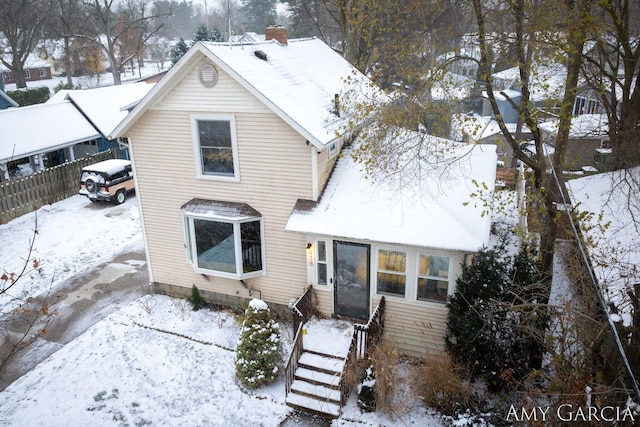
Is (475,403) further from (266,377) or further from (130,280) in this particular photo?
(130,280)

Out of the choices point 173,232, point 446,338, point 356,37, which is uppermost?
point 356,37

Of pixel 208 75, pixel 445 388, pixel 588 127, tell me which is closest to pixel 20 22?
pixel 208 75

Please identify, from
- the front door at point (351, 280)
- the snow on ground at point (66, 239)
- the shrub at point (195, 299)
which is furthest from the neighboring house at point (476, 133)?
the snow on ground at point (66, 239)

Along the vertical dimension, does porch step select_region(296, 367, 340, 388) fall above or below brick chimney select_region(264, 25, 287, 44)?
below

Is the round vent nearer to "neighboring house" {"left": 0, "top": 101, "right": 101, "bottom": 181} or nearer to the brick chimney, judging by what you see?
the brick chimney

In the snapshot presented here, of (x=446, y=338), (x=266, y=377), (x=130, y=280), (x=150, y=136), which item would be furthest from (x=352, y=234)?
(x=130, y=280)

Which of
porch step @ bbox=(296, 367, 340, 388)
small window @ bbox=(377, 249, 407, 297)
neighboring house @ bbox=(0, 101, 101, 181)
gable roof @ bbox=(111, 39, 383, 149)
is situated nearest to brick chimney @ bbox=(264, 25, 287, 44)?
gable roof @ bbox=(111, 39, 383, 149)
